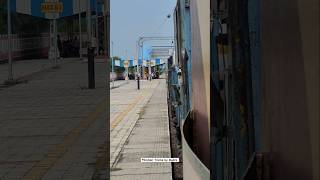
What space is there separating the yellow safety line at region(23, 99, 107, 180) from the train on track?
435 centimetres

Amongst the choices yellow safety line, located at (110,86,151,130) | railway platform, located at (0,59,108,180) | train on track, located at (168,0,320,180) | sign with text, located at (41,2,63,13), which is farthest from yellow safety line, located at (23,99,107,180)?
sign with text, located at (41,2,63,13)

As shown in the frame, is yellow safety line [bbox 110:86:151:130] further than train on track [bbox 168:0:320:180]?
Yes

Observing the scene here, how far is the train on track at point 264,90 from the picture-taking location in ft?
4.92

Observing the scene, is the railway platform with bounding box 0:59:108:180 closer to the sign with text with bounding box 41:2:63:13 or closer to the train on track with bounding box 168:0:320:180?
the train on track with bounding box 168:0:320:180

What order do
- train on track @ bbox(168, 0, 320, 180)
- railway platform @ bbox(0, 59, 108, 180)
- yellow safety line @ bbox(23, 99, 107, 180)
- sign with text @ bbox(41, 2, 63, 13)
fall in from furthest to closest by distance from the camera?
sign with text @ bbox(41, 2, 63, 13) → railway platform @ bbox(0, 59, 108, 180) → yellow safety line @ bbox(23, 99, 107, 180) → train on track @ bbox(168, 0, 320, 180)

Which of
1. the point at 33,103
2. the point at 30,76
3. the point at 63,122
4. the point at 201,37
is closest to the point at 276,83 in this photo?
the point at 201,37

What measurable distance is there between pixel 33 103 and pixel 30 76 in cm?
851

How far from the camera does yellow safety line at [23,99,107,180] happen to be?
665 cm

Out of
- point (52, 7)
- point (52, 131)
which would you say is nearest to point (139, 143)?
point (52, 131)

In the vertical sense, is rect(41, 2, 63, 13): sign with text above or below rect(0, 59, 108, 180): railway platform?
above

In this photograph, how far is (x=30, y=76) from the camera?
2239 centimetres

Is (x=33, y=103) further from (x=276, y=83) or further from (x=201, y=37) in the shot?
(x=276, y=83)

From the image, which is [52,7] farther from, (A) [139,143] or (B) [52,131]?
(A) [139,143]

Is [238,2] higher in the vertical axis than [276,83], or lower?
higher
